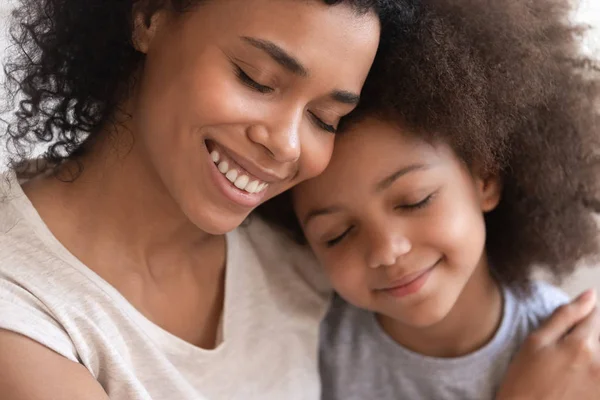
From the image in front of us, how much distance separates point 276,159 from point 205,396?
0.36 m

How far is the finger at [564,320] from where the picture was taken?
3.86ft

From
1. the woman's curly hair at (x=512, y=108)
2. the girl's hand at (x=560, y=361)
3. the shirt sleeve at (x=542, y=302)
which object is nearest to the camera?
the woman's curly hair at (x=512, y=108)

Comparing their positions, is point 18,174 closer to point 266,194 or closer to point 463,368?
point 266,194

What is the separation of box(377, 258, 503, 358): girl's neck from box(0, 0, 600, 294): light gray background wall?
0.82 ft

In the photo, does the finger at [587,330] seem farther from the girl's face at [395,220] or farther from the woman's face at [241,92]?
the woman's face at [241,92]

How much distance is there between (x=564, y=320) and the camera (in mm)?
1197

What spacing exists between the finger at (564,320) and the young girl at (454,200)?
0.06m

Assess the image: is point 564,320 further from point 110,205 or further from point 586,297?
point 110,205

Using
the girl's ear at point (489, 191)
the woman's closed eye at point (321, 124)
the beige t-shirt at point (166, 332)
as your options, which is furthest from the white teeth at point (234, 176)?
the girl's ear at point (489, 191)

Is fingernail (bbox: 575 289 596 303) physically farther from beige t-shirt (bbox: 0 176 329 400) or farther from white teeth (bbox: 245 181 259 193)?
white teeth (bbox: 245 181 259 193)

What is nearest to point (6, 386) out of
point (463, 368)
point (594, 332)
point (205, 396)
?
point (205, 396)

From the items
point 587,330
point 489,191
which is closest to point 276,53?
point 489,191

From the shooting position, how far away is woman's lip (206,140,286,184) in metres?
0.91

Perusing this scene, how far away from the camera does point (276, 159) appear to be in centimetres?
90
